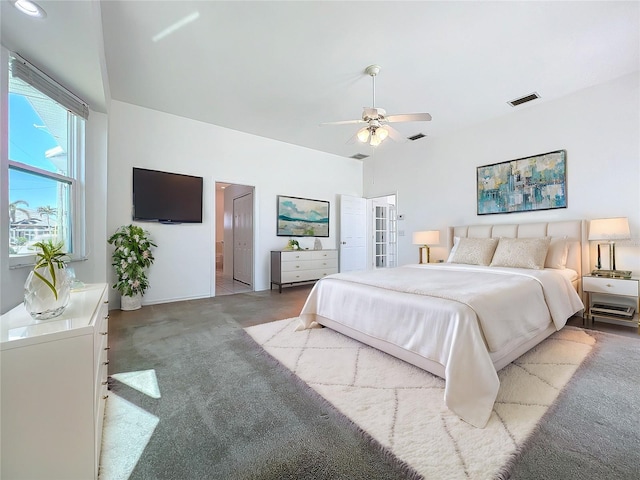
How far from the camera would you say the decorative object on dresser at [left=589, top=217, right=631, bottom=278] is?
9.70 feet

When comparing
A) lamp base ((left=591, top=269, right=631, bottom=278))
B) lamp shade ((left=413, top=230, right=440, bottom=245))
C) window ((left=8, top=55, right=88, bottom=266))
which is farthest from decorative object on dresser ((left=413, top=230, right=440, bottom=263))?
window ((left=8, top=55, right=88, bottom=266))

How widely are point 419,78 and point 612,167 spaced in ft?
8.48

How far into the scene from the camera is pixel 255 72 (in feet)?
10.3

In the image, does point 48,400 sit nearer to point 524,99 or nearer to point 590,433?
point 590,433

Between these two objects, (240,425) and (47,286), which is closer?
(47,286)

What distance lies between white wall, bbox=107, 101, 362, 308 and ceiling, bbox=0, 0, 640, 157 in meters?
0.43

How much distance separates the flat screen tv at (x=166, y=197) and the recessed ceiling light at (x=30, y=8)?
2.43 meters

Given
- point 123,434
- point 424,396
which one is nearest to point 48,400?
point 123,434

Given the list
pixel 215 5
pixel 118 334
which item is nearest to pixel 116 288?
pixel 118 334

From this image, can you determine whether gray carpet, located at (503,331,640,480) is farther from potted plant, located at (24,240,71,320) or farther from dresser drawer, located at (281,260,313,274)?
dresser drawer, located at (281,260,313,274)

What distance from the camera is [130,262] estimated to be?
3604 millimetres

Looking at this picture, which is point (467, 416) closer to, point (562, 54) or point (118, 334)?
point (118, 334)

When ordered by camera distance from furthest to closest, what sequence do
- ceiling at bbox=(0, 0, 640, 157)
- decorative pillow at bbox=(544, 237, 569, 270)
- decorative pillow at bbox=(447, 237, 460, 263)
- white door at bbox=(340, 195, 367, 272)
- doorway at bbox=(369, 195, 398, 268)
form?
1. doorway at bbox=(369, 195, 398, 268)
2. white door at bbox=(340, 195, 367, 272)
3. decorative pillow at bbox=(447, 237, 460, 263)
4. decorative pillow at bbox=(544, 237, 569, 270)
5. ceiling at bbox=(0, 0, 640, 157)

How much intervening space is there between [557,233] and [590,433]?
9.78 ft
